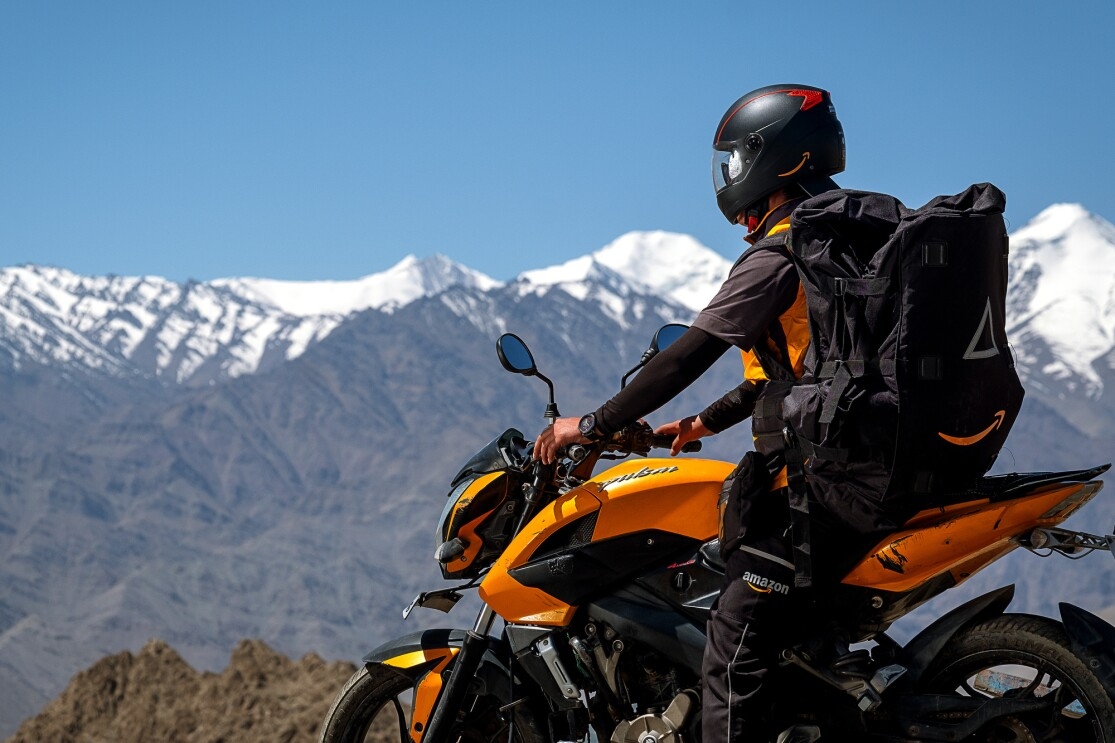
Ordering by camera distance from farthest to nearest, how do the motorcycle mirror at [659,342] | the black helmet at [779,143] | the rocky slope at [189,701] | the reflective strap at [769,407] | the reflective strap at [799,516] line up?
the rocky slope at [189,701], the motorcycle mirror at [659,342], the black helmet at [779,143], the reflective strap at [769,407], the reflective strap at [799,516]

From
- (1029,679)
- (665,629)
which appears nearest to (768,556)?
(665,629)

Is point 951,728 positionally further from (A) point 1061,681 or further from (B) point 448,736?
(B) point 448,736

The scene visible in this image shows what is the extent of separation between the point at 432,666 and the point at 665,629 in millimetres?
1270

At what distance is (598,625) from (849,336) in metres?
1.67

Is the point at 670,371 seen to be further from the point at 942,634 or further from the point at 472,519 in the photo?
the point at 942,634

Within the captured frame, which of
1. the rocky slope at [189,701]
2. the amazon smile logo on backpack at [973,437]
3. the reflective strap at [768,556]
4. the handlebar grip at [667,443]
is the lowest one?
the rocky slope at [189,701]

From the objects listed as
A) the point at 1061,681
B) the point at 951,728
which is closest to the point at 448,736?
the point at 951,728

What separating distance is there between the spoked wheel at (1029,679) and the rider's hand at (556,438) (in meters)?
1.61

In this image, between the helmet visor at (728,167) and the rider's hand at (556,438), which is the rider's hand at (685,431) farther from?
the helmet visor at (728,167)

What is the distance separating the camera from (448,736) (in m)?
5.82

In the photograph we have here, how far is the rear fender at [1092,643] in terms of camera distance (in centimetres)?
471

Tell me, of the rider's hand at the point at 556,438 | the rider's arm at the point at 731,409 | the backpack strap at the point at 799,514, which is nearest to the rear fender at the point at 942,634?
the backpack strap at the point at 799,514

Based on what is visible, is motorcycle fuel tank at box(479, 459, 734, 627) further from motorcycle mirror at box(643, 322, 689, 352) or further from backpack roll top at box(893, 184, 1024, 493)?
backpack roll top at box(893, 184, 1024, 493)

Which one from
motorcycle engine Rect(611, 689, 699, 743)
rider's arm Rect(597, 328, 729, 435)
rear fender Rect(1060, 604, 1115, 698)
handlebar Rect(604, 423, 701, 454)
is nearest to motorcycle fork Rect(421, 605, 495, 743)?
motorcycle engine Rect(611, 689, 699, 743)
